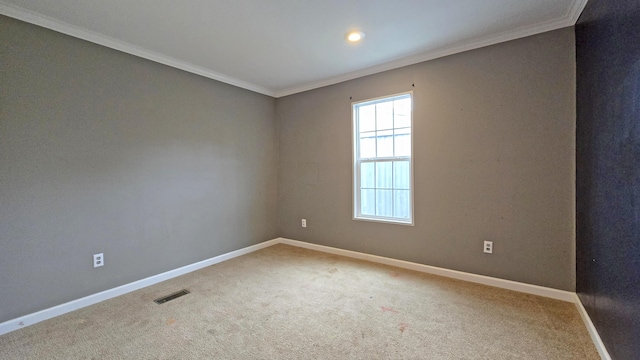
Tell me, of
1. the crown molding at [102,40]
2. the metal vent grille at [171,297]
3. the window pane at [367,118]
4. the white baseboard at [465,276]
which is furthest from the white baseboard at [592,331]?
the crown molding at [102,40]

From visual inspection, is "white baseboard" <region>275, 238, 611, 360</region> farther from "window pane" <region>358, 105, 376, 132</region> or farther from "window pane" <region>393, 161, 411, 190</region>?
"window pane" <region>358, 105, 376, 132</region>

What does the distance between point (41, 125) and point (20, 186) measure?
0.50 m

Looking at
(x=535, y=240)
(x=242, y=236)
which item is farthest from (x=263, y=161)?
(x=535, y=240)

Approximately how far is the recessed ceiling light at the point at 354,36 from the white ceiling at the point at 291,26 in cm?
7

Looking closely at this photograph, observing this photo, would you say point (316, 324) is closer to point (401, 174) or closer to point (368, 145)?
point (401, 174)

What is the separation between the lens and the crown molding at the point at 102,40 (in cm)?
208

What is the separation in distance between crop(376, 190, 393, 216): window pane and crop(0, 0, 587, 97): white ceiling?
60.4 inches

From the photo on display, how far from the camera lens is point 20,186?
83.2 inches

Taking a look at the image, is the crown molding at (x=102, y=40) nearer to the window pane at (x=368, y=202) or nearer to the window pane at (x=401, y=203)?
the window pane at (x=368, y=202)

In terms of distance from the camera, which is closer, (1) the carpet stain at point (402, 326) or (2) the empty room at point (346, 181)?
(2) the empty room at point (346, 181)

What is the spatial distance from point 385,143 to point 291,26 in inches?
68.5

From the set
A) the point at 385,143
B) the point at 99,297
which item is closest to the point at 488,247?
the point at 385,143

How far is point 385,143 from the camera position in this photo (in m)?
3.44

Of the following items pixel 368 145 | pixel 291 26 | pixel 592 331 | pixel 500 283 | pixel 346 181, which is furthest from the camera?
pixel 346 181
